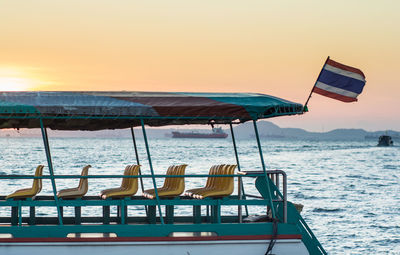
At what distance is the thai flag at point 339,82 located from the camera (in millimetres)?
13133

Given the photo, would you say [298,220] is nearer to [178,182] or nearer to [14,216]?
[178,182]

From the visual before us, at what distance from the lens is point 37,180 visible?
12805 mm

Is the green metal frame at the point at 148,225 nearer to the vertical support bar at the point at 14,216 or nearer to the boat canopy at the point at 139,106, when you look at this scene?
the boat canopy at the point at 139,106

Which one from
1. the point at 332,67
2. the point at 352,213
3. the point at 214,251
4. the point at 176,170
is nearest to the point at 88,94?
the point at 176,170

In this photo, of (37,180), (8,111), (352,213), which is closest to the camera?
(8,111)

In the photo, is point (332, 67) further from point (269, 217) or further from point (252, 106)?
point (269, 217)

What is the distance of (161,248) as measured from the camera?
1188cm

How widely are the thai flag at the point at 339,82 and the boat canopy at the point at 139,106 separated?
1024mm

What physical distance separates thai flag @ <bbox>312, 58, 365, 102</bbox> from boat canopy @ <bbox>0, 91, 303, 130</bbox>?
3.36 ft

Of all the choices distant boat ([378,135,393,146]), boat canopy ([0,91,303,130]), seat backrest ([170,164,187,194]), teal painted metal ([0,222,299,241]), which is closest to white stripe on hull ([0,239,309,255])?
teal painted metal ([0,222,299,241])

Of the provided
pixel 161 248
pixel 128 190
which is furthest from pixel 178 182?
pixel 161 248

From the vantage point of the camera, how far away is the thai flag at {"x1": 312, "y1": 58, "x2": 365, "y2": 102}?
13.1 m

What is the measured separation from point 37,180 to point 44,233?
1414 millimetres

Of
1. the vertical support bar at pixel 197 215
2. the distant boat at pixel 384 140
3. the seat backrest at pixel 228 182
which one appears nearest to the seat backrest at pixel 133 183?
the vertical support bar at pixel 197 215
